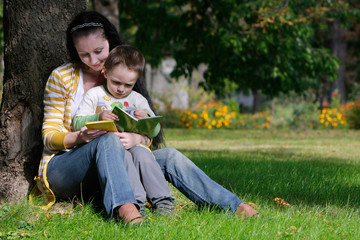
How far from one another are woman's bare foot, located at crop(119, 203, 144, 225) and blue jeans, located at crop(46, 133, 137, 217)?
0.03 meters

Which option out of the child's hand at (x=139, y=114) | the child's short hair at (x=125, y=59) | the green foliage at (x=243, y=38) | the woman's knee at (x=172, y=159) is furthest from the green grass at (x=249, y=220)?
the green foliage at (x=243, y=38)

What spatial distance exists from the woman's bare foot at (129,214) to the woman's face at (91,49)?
3.46 feet

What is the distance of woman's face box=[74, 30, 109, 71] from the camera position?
3.36 m

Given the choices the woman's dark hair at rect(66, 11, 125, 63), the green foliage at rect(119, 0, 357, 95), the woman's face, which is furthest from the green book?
the green foliage at rect(119, 0, 357, 95)

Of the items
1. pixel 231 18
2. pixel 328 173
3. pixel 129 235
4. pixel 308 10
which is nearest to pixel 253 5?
pixel 231 18

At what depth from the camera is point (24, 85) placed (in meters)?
3.56

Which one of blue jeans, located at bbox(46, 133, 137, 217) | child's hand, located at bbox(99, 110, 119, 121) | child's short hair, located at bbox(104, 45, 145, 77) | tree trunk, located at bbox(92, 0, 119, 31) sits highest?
tree trunk, located at bbox(92, 0, 119, 31)

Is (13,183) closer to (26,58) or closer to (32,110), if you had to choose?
(32,110)

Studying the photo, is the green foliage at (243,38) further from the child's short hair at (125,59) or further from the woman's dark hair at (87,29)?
the child's short hair at (125,59)

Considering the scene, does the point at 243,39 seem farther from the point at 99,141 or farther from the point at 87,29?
the point at 99,141

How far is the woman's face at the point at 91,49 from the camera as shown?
3363 mm

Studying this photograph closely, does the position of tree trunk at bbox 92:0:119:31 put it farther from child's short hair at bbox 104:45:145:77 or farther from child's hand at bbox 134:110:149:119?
child's hand at bbox 134:110:149:119

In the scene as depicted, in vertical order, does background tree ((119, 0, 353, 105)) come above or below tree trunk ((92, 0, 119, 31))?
below

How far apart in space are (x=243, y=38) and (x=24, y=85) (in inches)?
266
